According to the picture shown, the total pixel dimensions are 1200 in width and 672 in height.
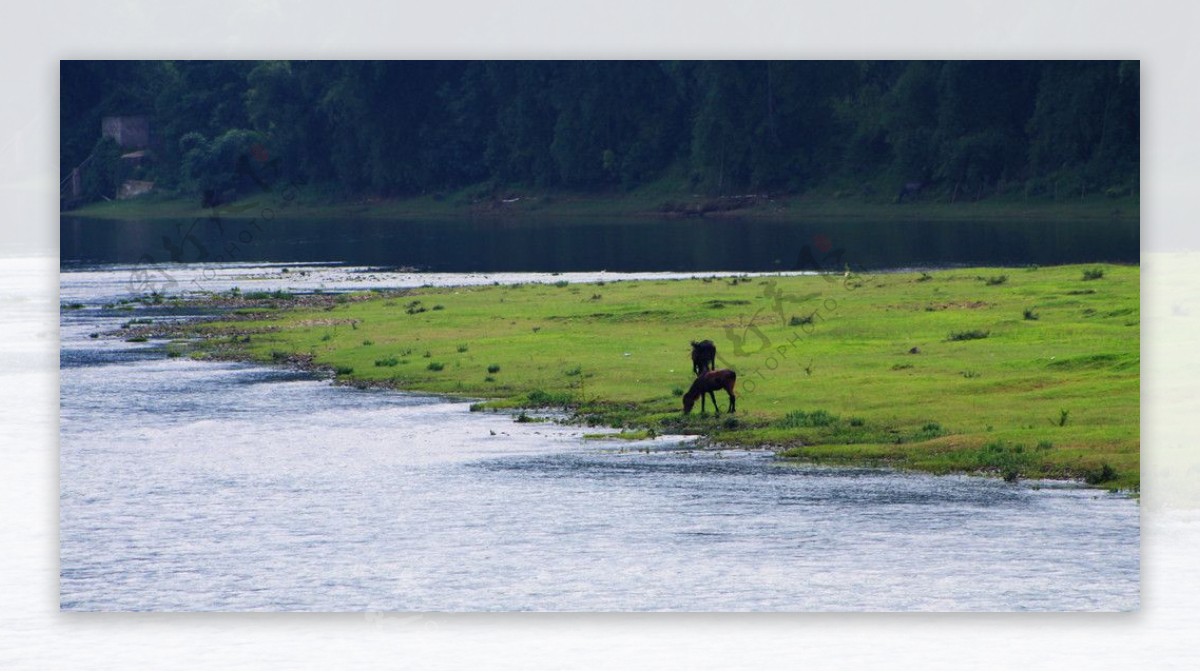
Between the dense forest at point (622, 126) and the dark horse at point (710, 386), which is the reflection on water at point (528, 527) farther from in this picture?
the dense forest at point (622, 126)

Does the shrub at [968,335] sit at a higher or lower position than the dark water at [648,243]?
lower

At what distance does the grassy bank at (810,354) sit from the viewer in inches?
1353

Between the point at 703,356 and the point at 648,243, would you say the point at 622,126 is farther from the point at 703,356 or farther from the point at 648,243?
the point at 703,356

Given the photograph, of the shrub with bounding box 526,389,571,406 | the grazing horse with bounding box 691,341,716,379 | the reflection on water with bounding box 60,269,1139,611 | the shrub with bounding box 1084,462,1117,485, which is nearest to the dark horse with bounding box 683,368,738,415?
the grazing horse with bounding box 691,341,716,379

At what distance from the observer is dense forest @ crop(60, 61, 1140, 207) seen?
39938 millimetres

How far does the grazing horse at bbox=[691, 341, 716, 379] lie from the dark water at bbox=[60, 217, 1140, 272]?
383 inches

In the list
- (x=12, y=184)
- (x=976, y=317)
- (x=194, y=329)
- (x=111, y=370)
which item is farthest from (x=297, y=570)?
(x=194, y=329)

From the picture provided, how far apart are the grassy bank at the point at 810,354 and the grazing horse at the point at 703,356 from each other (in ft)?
2.16

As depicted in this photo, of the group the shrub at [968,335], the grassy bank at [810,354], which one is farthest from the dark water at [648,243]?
the shrub at [968,335]

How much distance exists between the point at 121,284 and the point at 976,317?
116ft

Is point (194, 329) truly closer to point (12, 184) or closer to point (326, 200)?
point (326, 200)

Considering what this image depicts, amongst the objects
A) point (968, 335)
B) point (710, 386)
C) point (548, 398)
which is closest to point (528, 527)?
point (710, 386)

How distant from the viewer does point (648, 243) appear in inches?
2569

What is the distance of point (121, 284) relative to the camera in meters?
70.3
